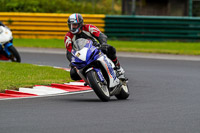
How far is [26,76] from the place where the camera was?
1276cm

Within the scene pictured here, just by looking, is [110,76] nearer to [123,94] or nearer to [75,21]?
[123,94]

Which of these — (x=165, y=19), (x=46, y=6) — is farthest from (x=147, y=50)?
(x=46, y=6)

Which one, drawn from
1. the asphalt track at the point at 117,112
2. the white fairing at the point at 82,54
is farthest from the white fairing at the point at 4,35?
the white fairing at the point at 82,54

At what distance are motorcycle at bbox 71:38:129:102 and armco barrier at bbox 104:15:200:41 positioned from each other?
15.1 metres

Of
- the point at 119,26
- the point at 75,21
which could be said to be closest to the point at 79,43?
the point at 75,21

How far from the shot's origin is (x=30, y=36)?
25906 mm

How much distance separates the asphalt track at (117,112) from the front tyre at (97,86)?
0.49 feet

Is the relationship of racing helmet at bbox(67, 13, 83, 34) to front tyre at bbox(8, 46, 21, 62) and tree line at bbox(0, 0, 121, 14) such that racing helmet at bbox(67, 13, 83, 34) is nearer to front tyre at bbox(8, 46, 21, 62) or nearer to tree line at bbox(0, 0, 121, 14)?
front tyre at bbox(8, 46, 21, 62)

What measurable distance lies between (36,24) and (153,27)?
17.3 ft

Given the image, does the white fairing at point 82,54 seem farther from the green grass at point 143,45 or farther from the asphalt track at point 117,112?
the green grass at point 143,45

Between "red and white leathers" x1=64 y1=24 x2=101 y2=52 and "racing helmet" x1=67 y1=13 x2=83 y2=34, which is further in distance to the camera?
"red and white leathers" x1=64 y1=24 x2=101 y2=52

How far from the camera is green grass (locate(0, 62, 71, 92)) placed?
37.4 ft

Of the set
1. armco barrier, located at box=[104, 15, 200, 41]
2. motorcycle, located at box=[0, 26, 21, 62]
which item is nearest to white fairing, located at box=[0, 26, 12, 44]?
motorcycle, located at box=[0, 26, 21, 62]

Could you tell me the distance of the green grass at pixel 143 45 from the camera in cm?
2133
